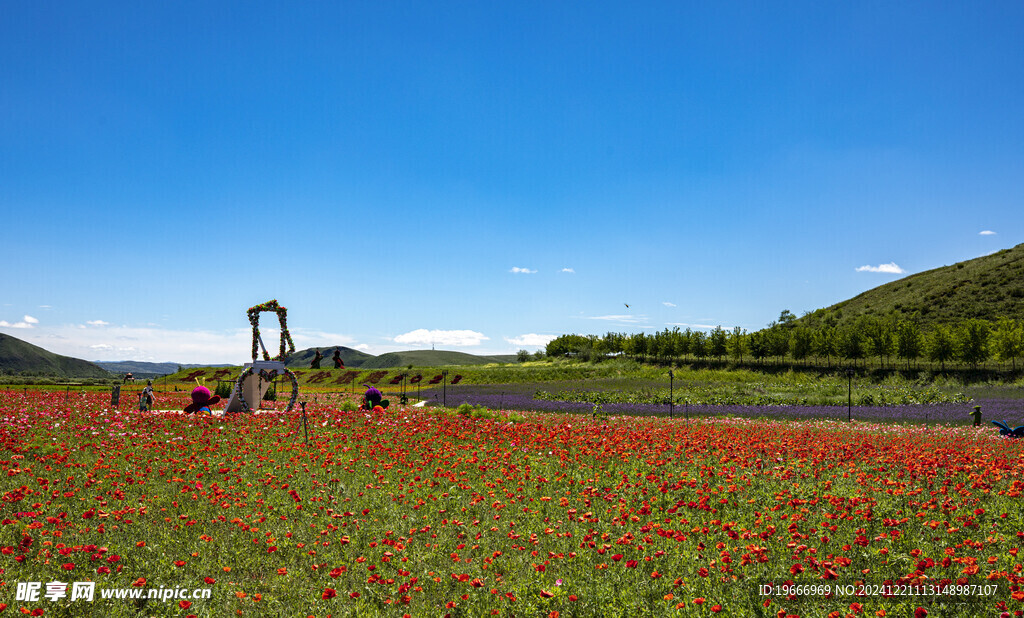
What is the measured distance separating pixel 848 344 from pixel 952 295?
1948 inches

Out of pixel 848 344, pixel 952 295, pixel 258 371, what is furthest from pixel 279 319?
pixel 952 295

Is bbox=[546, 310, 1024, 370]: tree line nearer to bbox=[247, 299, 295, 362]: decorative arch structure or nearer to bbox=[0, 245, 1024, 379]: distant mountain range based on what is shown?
bbox=[0, 245, 1024, 379]: distant mountain range

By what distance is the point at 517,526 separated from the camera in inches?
303

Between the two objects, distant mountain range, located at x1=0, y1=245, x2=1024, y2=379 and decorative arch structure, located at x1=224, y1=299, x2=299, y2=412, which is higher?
distant mountain range, located at x1=0, y1=245, x2=1024, y2=379

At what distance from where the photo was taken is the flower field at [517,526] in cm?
554

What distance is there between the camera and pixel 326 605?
5.57 metres

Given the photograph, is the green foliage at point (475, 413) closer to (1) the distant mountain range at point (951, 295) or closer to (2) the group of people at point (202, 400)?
(2) the group of people at point (202, 400)

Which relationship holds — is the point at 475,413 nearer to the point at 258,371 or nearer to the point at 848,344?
the point at 258,371

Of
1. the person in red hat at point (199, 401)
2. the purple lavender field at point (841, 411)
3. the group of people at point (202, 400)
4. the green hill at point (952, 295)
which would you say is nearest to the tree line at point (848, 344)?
the green hill at point (952, 295)

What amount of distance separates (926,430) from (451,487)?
1772 cm

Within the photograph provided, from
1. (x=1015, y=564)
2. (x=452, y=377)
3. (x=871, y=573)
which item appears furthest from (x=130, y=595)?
(x=452, y=377)

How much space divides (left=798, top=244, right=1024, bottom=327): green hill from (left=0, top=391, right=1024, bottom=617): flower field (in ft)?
327

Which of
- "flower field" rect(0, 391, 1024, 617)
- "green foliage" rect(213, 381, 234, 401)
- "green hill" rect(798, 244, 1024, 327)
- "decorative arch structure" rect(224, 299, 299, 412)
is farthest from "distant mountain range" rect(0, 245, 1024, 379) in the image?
"flower field" rect(0, 391, 1024, 617)

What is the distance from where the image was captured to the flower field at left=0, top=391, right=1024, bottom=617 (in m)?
5.54
